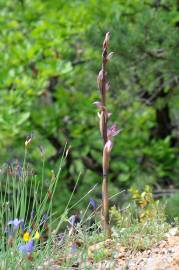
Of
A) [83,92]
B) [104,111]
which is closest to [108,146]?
[104,111]

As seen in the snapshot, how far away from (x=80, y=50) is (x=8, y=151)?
1306 millimetres

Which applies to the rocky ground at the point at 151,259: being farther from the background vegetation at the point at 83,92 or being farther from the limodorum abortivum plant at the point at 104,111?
the background vegetation at the point at 83,92

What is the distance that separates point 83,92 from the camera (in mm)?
7496

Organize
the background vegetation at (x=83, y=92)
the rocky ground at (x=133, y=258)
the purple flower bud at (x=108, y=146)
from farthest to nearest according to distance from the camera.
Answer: the background vegetation at (x=83, y=92) → the purple flower bud at (x=108, y=146) → the rocky ground at (x=133, y=258)

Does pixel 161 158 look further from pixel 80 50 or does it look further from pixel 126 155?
pixel 80 50

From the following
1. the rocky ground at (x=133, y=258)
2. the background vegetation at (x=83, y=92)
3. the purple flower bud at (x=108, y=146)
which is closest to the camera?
the rocky ground at (x=133, y=258)

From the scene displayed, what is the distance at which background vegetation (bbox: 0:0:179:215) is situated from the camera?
6137mm

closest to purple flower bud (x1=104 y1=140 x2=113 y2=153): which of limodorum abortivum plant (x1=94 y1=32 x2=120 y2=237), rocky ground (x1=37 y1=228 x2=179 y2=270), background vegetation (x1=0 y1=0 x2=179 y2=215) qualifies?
limodorum abortivum plant (x1=94 y1=32 x2=120 y2=237)

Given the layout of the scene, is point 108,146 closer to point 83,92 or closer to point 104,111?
point 104,111

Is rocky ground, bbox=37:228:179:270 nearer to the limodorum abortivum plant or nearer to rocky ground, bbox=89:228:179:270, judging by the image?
rocky ground, bbox=89:228:179:270

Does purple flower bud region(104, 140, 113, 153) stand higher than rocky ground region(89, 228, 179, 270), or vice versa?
purple flower bud region(104, 140, 113, 153)

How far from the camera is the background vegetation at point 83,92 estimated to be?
20.1 feet

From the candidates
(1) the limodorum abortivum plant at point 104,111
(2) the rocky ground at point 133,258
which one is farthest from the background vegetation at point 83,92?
(2) the rocky ground at point 133,258

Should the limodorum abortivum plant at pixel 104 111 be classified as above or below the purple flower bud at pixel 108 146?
above
